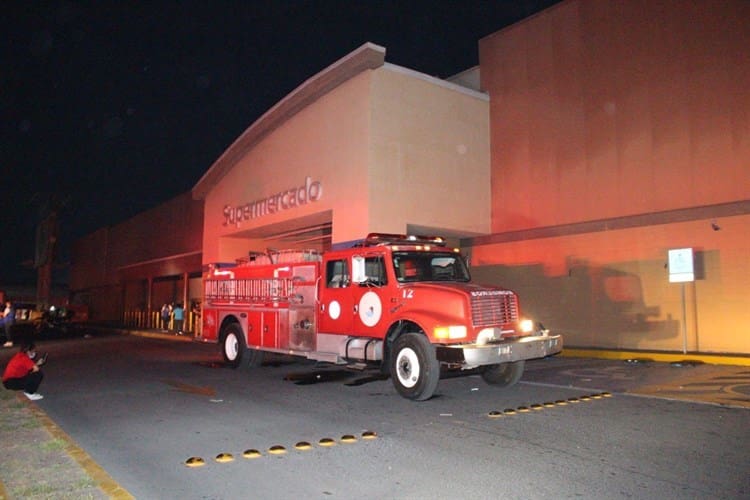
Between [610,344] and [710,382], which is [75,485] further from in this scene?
[610,344]

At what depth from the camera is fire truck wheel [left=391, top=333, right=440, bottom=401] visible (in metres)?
9.27

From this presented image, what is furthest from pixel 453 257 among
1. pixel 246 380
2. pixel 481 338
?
pixel 246 380

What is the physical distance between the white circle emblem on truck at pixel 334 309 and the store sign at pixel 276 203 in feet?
28.0

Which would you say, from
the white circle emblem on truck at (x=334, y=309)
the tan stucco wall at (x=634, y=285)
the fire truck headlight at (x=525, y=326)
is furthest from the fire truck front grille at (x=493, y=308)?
the tan stucco wall at (x=634, y=285)

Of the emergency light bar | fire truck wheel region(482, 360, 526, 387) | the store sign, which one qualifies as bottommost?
fire truck wheel region(482, 360, 526, 387)

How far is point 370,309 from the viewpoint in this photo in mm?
10586

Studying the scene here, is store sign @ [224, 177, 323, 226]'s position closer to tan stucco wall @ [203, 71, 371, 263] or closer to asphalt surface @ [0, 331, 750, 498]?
tan stucco wall @ [203, 71, 371, 263]

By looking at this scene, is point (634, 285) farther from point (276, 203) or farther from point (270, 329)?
point (276, 203)

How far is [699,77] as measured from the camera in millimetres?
15336

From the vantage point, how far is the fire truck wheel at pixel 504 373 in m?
10.7

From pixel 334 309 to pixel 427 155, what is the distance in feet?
28.8

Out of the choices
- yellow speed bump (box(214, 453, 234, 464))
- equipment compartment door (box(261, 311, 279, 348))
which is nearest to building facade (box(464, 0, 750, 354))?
equipment compartment door (box(261, 311, 279, 348))

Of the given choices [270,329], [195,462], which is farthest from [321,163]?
[195,462]

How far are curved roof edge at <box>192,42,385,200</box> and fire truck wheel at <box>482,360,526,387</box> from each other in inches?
407
